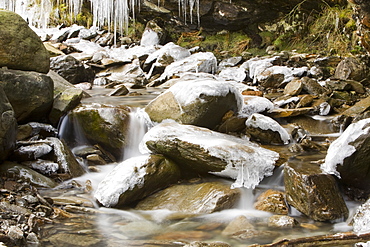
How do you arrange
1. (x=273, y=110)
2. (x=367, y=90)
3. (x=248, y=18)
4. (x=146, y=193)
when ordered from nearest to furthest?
(x=146, y=193) < (x=273, y=110) < (x=367, y=90) < (x=248, y=18)

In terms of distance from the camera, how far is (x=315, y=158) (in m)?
4.62

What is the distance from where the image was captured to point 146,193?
13.7ft

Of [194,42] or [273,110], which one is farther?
[194,42]

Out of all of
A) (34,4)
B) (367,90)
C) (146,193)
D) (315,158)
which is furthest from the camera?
(34,4)

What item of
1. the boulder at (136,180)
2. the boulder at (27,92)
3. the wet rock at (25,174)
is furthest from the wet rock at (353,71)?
the wet rock at (25,174)

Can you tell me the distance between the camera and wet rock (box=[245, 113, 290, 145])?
5527 millimetres

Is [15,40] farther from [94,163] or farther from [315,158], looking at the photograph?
[315,158]

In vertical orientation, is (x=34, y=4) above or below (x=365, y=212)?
above

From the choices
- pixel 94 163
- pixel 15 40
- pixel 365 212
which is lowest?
pixel 94 163

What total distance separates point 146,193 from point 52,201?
109 cm

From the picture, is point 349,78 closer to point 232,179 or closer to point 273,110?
point 273,110

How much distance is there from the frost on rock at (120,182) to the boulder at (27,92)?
223cm

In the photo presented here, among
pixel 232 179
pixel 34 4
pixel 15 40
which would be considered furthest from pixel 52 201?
pixel 34 4

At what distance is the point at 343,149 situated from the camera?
3803mm
